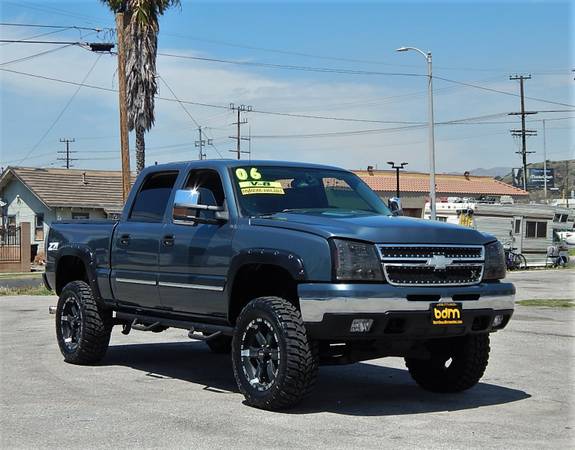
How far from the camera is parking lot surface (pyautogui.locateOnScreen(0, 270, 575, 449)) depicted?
647cm

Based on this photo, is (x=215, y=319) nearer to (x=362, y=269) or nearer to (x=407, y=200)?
(x=362, y=269)

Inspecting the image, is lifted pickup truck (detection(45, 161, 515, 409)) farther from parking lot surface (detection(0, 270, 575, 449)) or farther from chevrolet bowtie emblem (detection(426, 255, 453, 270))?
parking lot surface (detection(0, 270, 575, 449))

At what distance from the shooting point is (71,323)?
1029 cm

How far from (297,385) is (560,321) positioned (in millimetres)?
9903

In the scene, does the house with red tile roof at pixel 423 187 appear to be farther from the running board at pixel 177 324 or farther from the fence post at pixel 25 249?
the running board at pixel 177 324

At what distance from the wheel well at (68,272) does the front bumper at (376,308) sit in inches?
172

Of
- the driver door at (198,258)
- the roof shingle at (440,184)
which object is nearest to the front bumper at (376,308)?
the driver door at (198,258)

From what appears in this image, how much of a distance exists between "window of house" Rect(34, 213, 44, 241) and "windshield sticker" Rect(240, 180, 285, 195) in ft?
144

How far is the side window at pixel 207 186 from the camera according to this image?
8.56m

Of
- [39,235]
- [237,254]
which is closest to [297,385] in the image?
[237,254]

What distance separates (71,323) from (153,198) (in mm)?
1878

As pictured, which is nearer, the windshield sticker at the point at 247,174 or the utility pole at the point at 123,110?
the windshield sticker at the point at 247,174

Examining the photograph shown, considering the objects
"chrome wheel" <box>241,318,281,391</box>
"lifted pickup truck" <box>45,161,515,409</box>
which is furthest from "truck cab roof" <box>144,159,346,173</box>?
"chrome wheel" <box>241,318,281,391</box>

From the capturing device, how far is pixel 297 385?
7.16 meters
